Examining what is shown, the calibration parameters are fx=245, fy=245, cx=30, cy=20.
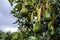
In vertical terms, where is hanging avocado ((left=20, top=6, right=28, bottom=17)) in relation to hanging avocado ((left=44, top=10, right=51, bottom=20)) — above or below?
above

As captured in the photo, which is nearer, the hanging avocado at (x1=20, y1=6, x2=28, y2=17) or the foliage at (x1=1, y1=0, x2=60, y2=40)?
the foliage at (x1=1, y1=0, x2=60, y2=40)

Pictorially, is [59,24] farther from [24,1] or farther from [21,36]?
[21,36]

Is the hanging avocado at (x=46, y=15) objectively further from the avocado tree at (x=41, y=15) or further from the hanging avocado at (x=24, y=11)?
the hanging avocado at (x=24, y=11)

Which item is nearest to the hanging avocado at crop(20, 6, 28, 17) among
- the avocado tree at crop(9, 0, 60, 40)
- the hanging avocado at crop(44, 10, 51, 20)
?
the avocado tree at crop(9, 0, 60, 40)

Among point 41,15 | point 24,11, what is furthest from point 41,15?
point 24,11

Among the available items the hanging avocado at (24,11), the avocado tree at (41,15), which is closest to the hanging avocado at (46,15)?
the avocado tree at (41,15)

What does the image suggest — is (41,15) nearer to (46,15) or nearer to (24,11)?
(46,15)

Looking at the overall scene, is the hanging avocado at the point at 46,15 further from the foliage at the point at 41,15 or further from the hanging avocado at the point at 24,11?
the hanging avocado at the point at 24,11

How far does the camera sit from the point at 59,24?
3168 millimetres

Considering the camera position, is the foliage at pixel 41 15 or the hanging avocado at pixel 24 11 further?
the hanging avocado at pixel 24 11

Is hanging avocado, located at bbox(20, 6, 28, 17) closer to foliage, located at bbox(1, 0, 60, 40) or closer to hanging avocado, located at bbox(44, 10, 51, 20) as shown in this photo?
foliage, located at bbox(1, 0, 60, 40)

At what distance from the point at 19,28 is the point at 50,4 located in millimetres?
2664

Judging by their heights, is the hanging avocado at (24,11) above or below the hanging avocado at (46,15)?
above

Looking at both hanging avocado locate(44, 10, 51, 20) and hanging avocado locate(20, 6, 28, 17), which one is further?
hanging avocado locate(20, 6, 28, 17)
